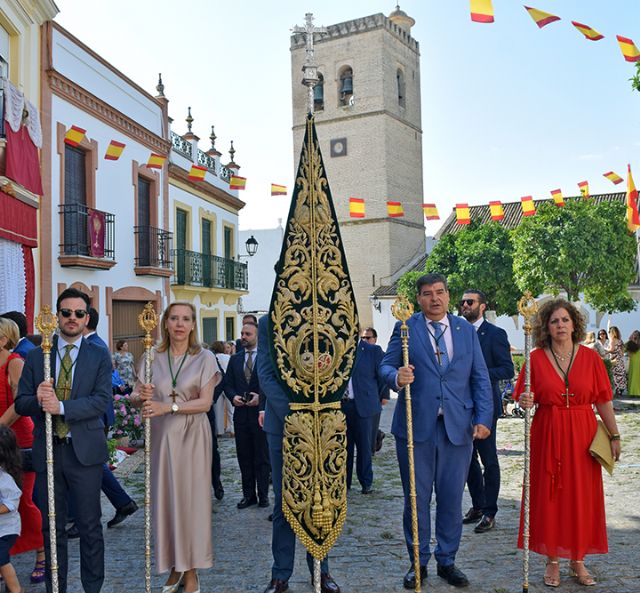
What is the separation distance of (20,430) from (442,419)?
113 inches

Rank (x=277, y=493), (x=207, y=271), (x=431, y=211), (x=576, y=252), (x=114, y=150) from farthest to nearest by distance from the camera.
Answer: (x=576, y=252), (x=207, y=271), (x=431, y=211), (x=114, y=150), (x=277, y=493)

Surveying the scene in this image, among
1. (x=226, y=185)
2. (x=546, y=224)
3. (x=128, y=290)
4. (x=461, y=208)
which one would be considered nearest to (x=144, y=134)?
(x=128, y=290)

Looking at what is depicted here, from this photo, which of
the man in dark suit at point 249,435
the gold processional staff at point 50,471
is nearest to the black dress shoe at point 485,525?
the man in dark suit at point 249,435

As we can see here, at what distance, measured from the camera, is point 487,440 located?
5.79 meters

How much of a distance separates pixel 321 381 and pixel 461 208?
16470 millimetres

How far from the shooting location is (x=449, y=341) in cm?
467

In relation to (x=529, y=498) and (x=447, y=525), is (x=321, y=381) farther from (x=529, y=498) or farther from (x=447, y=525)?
(x=529, y=498)

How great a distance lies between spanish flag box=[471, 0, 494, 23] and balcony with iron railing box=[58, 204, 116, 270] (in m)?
8.05

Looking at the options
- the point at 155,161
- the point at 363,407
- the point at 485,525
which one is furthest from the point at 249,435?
the point at 155,161

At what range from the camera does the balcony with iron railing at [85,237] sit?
12.9 meters

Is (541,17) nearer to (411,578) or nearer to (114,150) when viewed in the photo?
(411,578)

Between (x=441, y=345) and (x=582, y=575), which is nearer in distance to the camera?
(x=582, y=575)

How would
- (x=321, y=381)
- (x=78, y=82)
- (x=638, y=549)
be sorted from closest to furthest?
(x=321, y=381), (x=638, y=549), (x=78, y=82)

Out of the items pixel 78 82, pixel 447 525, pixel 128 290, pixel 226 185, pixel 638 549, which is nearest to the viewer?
pixel 447 525
